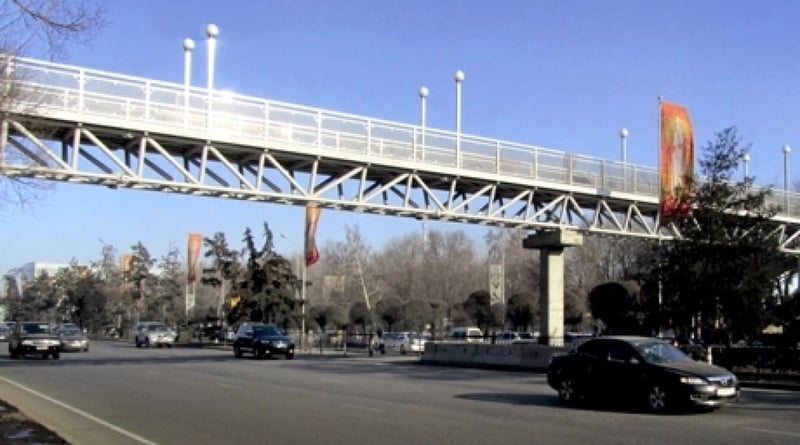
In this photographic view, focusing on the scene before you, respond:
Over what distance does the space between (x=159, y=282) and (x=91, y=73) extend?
7560 cm

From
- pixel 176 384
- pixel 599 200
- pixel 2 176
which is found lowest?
pixel 176 384

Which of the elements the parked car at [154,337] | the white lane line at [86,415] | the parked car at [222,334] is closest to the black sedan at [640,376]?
the white lane line at [86,415]

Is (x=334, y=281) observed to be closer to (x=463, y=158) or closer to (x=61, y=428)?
(x=463, y=158)

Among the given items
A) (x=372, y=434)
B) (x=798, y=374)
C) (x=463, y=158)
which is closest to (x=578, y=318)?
(x=463, y=158)

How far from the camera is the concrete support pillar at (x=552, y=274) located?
41625mm

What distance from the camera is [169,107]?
102ft

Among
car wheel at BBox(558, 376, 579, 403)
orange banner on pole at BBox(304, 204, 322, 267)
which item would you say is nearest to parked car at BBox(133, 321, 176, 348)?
orange banner on pole at BBox(304, 204, 322, 267)

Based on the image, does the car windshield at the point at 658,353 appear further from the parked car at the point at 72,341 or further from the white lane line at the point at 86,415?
the parked car at the point at 72,341

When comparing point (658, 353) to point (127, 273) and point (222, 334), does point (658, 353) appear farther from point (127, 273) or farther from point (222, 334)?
point (127, 273)

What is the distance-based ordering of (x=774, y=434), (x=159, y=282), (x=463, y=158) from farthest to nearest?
(x=159, y=282)
(x=463, y=158)
(x=774, y=434)

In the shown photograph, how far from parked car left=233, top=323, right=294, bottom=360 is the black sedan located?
88.4ft

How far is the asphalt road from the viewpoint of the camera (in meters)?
13.5

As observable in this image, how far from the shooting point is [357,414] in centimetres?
1678

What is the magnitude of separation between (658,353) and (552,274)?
24847 millimetres
